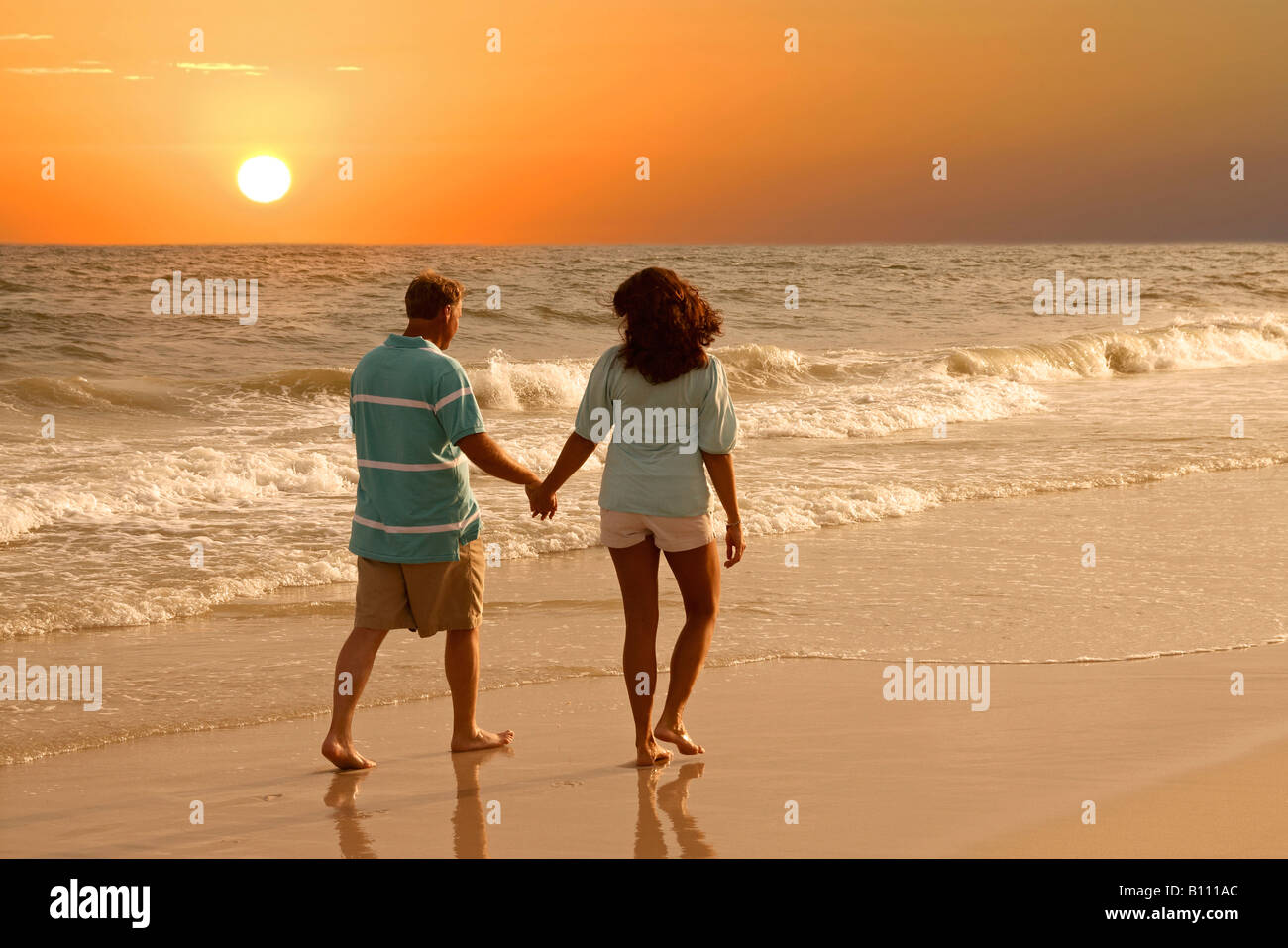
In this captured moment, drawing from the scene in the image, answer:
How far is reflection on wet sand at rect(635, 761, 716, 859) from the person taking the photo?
3881mm

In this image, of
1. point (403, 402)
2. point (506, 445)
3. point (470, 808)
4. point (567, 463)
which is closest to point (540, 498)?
point (567, 463)

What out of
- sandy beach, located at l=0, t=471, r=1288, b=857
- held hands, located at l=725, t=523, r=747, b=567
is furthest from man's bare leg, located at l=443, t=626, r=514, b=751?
held hands, located at l=725, t=523, r=747, b=567

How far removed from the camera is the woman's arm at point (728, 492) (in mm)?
4594

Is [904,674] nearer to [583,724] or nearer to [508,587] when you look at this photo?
[583,724]

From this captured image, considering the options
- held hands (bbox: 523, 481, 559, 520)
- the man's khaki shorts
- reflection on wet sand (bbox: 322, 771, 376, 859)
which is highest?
held hands (bbox: 523, 481, 559, 520)

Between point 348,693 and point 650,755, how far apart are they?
112 centimetres

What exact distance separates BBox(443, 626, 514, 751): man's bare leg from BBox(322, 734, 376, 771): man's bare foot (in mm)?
390

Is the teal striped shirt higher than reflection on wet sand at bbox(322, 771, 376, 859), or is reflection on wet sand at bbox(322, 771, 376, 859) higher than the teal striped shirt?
the teal striped shirt

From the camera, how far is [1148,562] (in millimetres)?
8484

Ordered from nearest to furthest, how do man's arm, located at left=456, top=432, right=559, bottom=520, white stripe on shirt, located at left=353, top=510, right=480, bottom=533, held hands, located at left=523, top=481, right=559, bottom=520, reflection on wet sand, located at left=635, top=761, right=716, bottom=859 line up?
reflection on wet sand, located at left=635, top=761, right=716, bottom=859 < man's arm, located at left=456, top=432, right=559, bottom=520 < white stripe on shirt, located at left=353, top=510, right=480, bottom=533 < held hands, located at left=523, top=481, right=559, bottom=520

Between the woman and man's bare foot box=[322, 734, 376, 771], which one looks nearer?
the woman

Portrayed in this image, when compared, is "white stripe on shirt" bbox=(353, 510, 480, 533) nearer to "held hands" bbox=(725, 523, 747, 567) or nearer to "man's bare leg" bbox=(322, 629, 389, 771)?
"man's bare leg" bbox=(322, 629, 389, 771)
